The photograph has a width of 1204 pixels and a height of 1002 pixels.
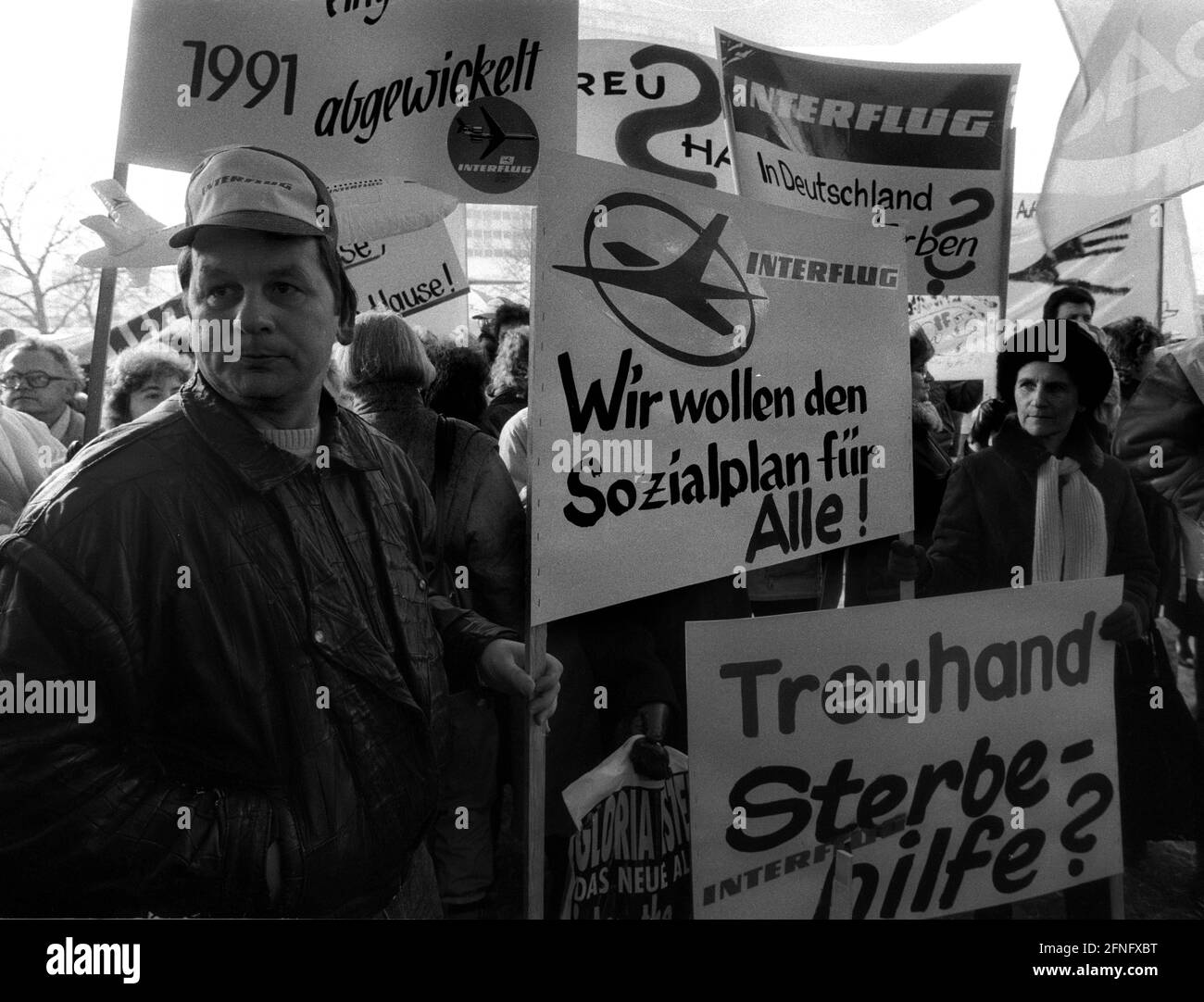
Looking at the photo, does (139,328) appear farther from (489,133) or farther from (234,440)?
(489,133)

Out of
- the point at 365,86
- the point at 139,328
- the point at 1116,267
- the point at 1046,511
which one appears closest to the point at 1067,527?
the point at 1046,511

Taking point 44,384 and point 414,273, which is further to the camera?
point 414,273

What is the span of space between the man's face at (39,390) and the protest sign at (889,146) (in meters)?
1.56

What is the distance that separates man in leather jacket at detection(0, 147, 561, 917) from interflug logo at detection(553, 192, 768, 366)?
0.54 meters

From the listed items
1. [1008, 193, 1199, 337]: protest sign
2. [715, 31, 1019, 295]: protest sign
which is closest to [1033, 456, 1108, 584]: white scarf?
[1008, 193, 1199, 337]: protest sign

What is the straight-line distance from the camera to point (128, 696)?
2115 millimetres

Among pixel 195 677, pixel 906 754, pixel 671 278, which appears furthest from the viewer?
pixel 906 754

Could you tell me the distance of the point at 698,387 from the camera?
2.52 metres

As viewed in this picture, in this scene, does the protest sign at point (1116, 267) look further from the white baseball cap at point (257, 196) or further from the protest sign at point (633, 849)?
the white baseball cap at point (257, 196)

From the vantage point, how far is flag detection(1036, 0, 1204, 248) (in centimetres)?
262

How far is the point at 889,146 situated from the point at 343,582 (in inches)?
64.3

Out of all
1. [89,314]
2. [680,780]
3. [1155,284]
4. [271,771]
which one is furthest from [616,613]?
[1155,284]

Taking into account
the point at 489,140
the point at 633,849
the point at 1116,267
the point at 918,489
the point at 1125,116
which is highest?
the point at 1125,116

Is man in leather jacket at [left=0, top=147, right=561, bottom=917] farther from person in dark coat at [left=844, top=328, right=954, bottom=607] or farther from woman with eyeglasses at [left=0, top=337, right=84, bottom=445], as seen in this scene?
person in dark coat at [left=844, top=328, right=954, bottom=607]
